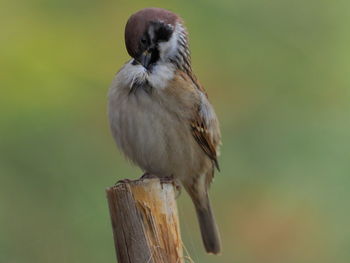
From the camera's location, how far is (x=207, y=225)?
20.5 feet

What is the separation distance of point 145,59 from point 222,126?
1887 mm

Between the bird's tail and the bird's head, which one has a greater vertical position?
the bird's head

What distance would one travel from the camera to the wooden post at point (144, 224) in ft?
12.7

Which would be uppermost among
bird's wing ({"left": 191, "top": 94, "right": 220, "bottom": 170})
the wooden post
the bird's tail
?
bird's wing ({"left": 191, "top": 94, "right": 220, "bottom": 170})

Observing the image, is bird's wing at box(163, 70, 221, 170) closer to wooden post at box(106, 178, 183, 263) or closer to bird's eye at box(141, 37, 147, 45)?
bird's eye at box(141, 37, 147, 45)

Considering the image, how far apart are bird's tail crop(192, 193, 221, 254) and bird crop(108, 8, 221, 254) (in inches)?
14.3

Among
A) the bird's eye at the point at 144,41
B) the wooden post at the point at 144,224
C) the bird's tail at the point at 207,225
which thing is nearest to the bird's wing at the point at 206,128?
the bird's tail at the point at 207,225

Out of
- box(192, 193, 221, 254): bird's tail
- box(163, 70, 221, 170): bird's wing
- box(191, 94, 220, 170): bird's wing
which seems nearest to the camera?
box(163, 70, 221, 170): bird's wing

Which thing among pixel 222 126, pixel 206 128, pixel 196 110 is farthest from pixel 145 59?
pixel 222 126

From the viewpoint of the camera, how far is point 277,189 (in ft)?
22.7

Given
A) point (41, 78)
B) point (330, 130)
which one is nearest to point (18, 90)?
point (41, 78)

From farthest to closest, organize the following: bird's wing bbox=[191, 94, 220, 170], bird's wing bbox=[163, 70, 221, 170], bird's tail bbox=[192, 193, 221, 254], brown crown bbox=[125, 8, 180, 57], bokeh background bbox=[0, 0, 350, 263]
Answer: bokeh background bbox=[0, 0, 350, 263], bird's tail bbox=[192, 193, 221, 254], bird's wing bbox=[191, 94, 220, 170], bird's wing bbox=[163, 70, 221, 170], brown crown bbox=[125, 8, 180, 57]

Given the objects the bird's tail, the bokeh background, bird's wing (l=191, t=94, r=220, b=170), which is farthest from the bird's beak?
the bokeh background

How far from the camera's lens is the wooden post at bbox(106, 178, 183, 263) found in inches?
153
